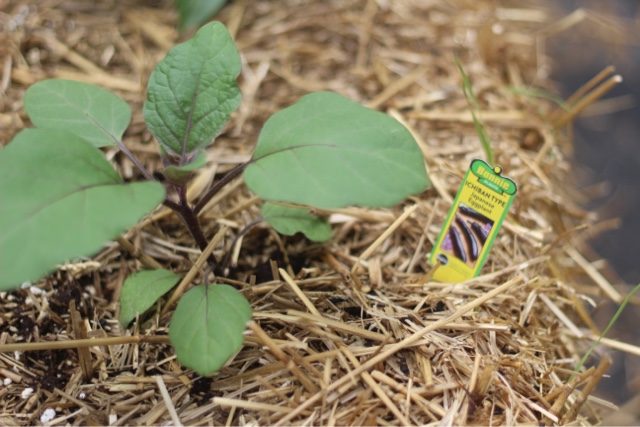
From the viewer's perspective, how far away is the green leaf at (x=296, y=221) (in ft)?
3.44

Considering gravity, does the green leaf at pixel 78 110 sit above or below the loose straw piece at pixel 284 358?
above

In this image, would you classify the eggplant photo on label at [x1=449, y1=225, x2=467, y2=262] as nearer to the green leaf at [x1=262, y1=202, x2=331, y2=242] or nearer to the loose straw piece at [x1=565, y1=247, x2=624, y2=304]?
the green leaf at [x1=262, y1=202, x2=331, y2=242]

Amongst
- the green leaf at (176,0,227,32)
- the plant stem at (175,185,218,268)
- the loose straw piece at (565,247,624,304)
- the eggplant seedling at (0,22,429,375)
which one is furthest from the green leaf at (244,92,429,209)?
the loose straw piece at (565,247,624,304)

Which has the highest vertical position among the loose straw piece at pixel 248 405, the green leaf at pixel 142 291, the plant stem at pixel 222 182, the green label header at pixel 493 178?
the green label header at pixel 493 178

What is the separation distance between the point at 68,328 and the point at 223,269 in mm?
281

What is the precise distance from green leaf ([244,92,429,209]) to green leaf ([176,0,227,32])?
71 cm

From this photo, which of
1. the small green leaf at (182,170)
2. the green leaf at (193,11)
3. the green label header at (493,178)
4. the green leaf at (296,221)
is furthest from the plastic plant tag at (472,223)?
the green leaf at (193,11)

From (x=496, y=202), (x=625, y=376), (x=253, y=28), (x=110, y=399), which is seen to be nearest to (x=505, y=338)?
(x=496, y=202)

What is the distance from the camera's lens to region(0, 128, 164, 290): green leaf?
0.67 meters

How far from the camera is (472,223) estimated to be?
1078 millimetres

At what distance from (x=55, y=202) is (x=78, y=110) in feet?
1.04

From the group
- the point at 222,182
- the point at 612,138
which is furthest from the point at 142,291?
the point at 612,138

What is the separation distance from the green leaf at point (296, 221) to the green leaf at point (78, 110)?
0.98 ft

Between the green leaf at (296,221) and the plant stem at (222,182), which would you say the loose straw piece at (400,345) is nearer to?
the green leaf at (296,221)
